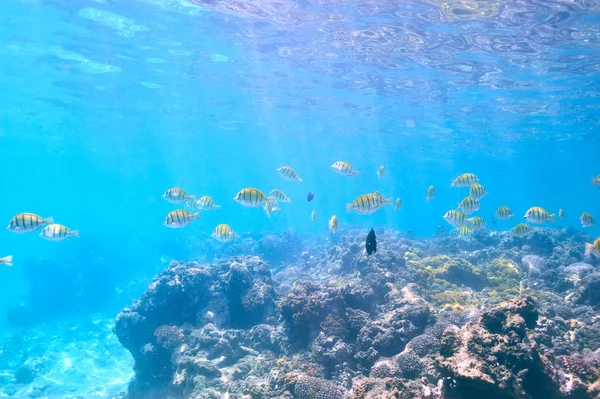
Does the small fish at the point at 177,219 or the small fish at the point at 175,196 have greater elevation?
the small fish at the point at 175,196

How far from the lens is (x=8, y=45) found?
2109 cm

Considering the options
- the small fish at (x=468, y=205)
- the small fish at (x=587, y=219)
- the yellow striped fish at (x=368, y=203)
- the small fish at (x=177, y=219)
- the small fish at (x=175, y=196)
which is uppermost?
the small fish at (x=175, y=196)

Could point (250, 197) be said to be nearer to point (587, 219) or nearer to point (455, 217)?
point (455, 217)

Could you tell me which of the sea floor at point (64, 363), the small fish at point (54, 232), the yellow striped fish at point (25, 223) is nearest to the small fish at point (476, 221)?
the small fish at point (54, 232)

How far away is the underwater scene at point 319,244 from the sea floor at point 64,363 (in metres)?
0.13

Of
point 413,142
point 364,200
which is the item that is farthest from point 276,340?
point 413,142

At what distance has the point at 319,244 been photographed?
92.7 feet

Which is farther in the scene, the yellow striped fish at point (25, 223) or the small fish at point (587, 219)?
the small fish at point (587, 219)

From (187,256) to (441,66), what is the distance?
953 inches

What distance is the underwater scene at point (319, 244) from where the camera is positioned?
655 centimetres

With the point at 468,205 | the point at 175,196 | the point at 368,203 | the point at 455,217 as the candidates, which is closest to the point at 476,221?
the point at 468,205

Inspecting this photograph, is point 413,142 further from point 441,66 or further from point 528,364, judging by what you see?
point 528,364

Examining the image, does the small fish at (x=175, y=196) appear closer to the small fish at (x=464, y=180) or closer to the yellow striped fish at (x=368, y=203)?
the yellow striped fish at (x=368, y=203)

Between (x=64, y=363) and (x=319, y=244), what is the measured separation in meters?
17.5
